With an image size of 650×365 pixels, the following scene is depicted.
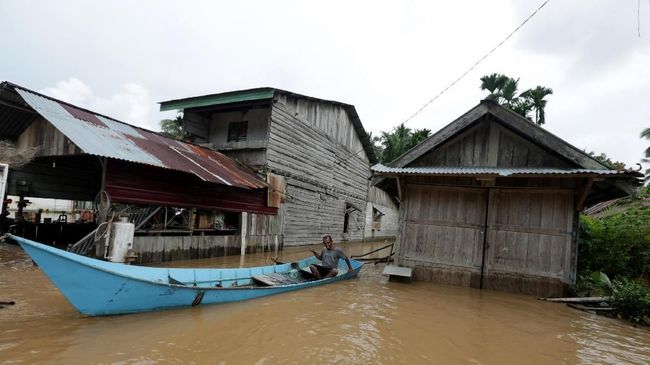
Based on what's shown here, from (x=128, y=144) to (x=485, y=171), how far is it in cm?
973

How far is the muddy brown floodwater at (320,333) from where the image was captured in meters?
4.53

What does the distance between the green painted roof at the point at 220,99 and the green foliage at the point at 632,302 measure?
12970mm

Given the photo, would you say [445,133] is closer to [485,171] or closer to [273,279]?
[485,171]

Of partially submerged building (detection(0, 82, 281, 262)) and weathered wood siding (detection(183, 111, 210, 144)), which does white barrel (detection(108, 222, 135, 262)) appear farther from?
weathered wood siding (detection(183, 111, 210, 144))

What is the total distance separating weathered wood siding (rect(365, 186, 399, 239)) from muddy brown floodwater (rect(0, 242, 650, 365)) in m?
19.8

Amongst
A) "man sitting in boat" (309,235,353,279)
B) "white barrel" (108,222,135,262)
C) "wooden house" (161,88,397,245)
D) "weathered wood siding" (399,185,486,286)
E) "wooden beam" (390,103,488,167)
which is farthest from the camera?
"wooden house" (161,88,397,245)

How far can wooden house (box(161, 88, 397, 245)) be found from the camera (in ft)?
52.4

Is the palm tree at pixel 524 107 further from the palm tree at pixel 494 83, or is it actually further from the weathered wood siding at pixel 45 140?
the weathered wood siding at pixel 45 140

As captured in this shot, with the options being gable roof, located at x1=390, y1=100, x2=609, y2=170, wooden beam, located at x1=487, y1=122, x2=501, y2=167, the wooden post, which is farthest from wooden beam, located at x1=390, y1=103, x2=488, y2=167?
the wooden post

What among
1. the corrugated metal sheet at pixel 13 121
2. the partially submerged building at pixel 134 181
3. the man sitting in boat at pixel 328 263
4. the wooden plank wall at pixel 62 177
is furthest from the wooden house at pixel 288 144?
the corrugated metal sheet at pixel 13 121

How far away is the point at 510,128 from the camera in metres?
8.81

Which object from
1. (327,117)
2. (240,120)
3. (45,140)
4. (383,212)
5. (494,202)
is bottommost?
(383,212)

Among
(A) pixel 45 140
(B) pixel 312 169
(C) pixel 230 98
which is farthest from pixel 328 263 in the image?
(B) pixel 312 169

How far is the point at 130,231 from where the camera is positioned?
961 cm
